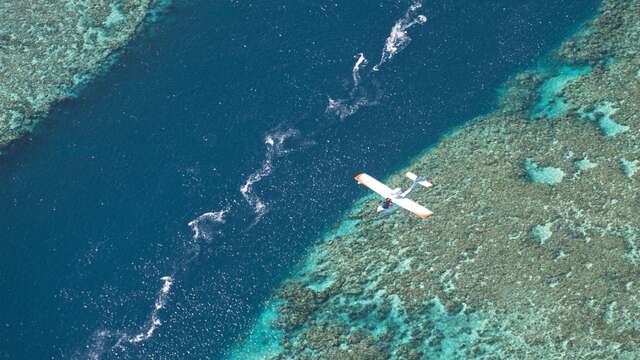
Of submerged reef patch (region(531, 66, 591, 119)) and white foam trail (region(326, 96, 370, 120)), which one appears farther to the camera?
white foam trail (region(326, 96, 370, 120))

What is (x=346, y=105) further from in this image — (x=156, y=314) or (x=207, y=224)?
(x=156, y=314)

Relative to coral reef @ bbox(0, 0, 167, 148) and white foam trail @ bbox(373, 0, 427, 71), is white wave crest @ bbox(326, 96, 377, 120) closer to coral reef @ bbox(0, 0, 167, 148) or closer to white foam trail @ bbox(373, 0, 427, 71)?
white foam trail @ bbox(373, 0, 427, 71)

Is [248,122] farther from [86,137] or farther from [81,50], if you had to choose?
[81,50]

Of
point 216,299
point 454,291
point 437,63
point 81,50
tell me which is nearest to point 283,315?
point 216,299

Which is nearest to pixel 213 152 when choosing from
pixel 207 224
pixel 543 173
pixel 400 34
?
pixel 207 224

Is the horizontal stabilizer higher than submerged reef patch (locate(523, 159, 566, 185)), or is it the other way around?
the horizontal stabilizer

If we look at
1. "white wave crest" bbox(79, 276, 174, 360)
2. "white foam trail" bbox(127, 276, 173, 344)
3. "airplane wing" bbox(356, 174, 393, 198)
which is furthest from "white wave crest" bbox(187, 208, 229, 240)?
"airplane wing" bbox(356, 174, 393, 198)

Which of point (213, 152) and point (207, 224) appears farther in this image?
point (213, 152)
